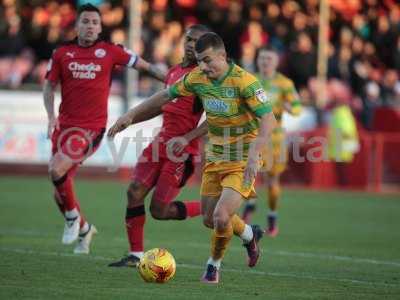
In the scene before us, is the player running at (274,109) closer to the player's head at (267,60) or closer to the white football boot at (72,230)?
the player's head at (267,60)

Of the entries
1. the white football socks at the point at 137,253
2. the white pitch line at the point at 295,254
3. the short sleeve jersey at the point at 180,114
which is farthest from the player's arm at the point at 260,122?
the white pitch line at the point at 295,254

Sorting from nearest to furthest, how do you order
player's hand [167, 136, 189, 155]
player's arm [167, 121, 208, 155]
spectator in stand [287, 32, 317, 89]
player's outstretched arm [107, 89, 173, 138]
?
1. player's outstretched arm [107, 89, 173, 138]
2. player's arm [167, 121, 208, 155]
3. player's hand [167, 136, 189, 155]
4. spectator in stand [287, 32, 317, 89]

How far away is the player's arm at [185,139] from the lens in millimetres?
10406

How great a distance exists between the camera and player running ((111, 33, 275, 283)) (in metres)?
9.29

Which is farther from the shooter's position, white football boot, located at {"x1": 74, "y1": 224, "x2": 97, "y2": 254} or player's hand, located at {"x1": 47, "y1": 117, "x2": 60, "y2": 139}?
white football boot, located at {"x1": 74, "y1": 224, "x2": 97, "y2": 254}

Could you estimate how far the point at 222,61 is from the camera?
369 inches

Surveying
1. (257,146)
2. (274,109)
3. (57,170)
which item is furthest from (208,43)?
(274,109)

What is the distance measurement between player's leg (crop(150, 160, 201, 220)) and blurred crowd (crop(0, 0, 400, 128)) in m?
12.7

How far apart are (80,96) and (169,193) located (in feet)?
6.04

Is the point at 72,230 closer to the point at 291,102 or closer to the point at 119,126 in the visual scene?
the point at 119,126

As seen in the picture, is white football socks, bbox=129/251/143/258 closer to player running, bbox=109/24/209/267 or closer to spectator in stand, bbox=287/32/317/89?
player running, bbox=109/24/209/267

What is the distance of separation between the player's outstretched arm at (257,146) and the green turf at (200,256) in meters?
0.99

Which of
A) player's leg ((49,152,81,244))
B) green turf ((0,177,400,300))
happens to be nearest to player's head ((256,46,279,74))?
green turf ((0,177,400,300))

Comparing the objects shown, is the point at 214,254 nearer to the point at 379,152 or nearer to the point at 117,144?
the point at 117,144
